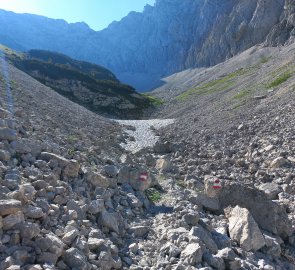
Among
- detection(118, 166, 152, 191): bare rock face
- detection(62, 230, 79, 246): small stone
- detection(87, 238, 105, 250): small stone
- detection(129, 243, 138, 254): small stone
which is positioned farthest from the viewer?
detection(118, 166, 152, 191): bare rock face

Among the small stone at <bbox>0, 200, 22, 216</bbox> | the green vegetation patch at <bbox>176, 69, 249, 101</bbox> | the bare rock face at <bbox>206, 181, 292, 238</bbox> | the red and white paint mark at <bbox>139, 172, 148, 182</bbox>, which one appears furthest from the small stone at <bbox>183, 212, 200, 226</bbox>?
the green vegetation patch at <bbox>176, 69, 249, 101</bbox>

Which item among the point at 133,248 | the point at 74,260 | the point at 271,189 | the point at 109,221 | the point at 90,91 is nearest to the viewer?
the point at 74,260

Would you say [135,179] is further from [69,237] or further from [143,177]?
[69,237]

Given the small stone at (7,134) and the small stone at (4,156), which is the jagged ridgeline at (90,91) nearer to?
the small stone at (7,134)

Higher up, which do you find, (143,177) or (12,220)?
(12,220)

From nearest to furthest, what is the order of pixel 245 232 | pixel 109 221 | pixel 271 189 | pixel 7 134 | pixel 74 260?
pixel 74 260, pixel 109 221, pixel 245 232, pixel 7 134, pixel 271 189

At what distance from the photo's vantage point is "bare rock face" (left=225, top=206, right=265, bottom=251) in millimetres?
11805

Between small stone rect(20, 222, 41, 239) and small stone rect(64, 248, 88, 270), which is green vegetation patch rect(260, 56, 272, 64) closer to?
small stone rect(64, 248, 88, 270)

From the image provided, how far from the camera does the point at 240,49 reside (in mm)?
178125

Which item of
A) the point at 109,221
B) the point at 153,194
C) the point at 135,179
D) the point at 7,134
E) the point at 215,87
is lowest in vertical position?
the point at 153,194

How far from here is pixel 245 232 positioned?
12.0 metres

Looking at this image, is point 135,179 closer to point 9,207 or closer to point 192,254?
point 192,254

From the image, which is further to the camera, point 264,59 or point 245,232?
point 264,59

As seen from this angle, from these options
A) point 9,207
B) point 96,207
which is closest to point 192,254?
point 96,207
